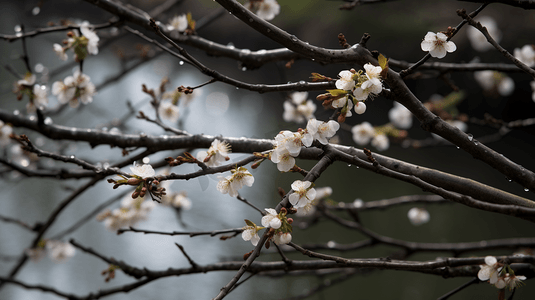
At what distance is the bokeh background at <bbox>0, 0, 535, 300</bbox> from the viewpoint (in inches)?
112

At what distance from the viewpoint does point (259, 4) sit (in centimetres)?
125

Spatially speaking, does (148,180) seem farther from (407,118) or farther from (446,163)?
(446,163)

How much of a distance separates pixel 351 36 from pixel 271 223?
5745 millimetres

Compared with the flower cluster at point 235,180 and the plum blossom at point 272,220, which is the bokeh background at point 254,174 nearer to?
the flower cluster at point 235,180

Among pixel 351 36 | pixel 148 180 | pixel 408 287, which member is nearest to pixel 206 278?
pixel 408 287

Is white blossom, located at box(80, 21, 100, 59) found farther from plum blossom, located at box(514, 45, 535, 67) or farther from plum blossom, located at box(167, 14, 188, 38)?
plum blossom, located at box(514, 45, 535, 67)

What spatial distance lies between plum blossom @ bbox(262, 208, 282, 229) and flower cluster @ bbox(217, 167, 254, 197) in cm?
10

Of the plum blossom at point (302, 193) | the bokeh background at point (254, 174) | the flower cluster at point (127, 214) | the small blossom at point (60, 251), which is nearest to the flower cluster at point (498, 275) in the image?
the plum blossom at point (302, 193)

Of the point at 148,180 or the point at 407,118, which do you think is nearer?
the point at 148,180

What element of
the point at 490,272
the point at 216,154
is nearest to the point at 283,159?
the point at 216,154

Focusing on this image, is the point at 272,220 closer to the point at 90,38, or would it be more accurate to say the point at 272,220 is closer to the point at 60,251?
the point at 90,38

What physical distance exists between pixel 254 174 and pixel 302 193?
3.39m

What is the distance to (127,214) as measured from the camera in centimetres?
167

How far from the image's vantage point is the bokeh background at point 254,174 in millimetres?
2834
